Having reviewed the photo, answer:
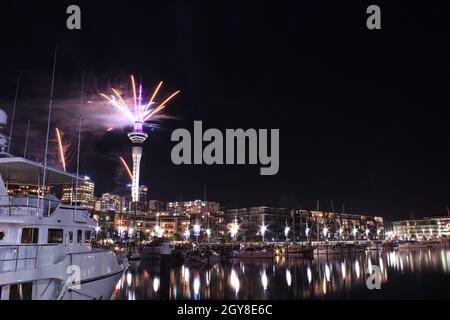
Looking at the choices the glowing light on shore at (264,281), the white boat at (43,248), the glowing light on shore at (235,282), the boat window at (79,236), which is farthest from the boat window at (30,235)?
the glowing light on shore at (264,281)

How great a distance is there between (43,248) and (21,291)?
85.2 inches

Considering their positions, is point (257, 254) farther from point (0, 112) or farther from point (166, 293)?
point (0, 112)

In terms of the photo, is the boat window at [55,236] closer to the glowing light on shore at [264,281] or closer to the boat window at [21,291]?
the boat window at [21,291]

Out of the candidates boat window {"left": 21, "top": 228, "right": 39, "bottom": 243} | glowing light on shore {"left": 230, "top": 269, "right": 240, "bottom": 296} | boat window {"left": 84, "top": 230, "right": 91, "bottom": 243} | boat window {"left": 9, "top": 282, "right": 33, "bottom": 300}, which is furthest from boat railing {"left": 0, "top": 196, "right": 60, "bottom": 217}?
glowing light on shore {"left": 230, "top": 269, "right": 240, "bottom": 296}

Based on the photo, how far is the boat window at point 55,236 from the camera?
20.1 m

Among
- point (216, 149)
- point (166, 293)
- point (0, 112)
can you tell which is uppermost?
point (0, 112)

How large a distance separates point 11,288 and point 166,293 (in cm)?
1871

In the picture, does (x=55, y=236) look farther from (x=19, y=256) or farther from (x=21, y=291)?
(x=21, y=291)

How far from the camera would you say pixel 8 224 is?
1808cm

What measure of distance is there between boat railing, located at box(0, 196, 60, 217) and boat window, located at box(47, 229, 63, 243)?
39.8 inches
